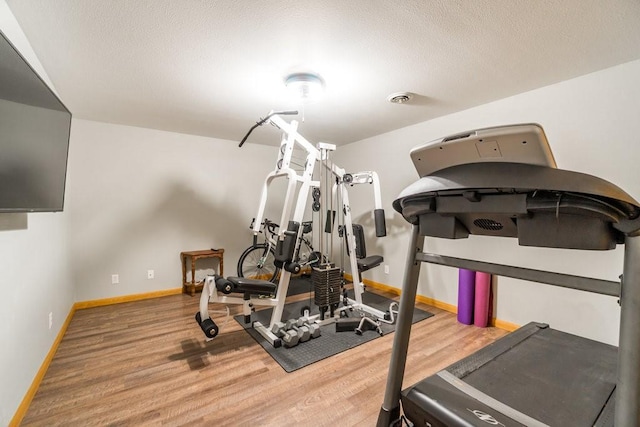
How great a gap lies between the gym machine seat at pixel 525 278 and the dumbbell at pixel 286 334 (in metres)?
1.31

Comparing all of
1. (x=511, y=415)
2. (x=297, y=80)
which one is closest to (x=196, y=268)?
(x=297, y=80)

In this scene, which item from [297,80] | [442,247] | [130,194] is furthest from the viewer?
[130,194]

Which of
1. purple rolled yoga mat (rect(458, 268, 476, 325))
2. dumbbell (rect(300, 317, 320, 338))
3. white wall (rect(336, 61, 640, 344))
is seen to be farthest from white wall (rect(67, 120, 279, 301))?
purple rolled yoga mat (rect(458, 268, 476, 325))

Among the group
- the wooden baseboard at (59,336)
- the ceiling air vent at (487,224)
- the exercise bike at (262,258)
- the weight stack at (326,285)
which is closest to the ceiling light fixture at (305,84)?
the weight stack at (326,285)

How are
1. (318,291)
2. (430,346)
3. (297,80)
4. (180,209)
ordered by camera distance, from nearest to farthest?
(297,80)
(430,346)
(318,291)
(180,209)

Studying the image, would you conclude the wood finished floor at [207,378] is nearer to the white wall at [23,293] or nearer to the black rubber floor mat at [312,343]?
the black rubber floor mat at [312,343]

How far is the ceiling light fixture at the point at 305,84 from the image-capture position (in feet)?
7.32

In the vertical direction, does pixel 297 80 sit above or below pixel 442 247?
above

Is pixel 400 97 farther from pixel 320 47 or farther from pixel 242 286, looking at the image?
pixel 242 286

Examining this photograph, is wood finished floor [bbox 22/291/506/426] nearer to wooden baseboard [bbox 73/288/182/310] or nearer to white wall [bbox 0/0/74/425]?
white wall [bbox 0/0/74/425]

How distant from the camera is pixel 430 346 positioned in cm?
244

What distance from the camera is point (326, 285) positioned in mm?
2736

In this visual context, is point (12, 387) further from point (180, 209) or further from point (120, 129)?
point (120, 129)

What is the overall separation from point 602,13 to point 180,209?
14.5 feet
